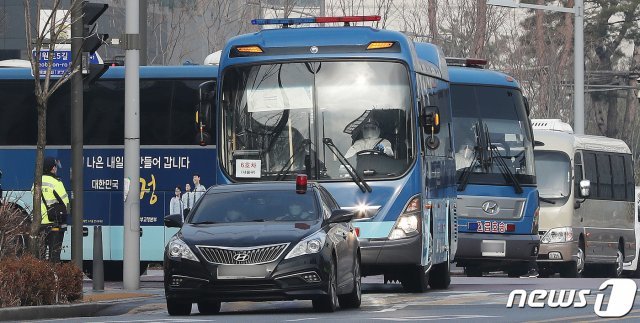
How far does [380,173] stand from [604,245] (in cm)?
1657

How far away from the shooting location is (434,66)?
26875mm

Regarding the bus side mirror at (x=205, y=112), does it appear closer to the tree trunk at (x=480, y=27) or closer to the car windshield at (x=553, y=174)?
the car windshield at (x=553, y=174)

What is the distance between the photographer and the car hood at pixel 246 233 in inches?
772

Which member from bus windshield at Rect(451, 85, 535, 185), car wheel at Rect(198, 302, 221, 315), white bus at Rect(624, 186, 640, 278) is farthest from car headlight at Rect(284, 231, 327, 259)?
white bus at Rect(624, 186, 640, 278)

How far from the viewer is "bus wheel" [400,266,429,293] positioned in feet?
80.7

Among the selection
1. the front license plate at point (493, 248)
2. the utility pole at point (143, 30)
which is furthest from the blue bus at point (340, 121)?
the front license plate at point (493, 248)

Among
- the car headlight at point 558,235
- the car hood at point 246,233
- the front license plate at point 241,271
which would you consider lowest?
the car headlight at point 558,235

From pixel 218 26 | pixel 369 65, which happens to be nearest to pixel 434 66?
pixel 369 65

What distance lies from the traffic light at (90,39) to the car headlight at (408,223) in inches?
168

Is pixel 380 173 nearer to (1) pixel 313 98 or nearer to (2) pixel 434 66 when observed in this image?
(1) pixel 313 98

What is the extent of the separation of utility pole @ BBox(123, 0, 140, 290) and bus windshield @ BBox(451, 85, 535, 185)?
8.64m

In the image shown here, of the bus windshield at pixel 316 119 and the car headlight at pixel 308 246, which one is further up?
the bus windshield at pixel 316 119

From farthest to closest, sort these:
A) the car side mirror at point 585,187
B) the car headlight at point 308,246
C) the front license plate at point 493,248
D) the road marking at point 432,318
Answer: the car side mirror at point 585,187 < the front license plate at point 493,248 < the car headlight at point 308,246 < the road marking at point 432,318

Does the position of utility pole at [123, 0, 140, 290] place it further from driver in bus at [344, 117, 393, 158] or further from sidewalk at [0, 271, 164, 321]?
driver in bus at [344, 117, 393, 158]
